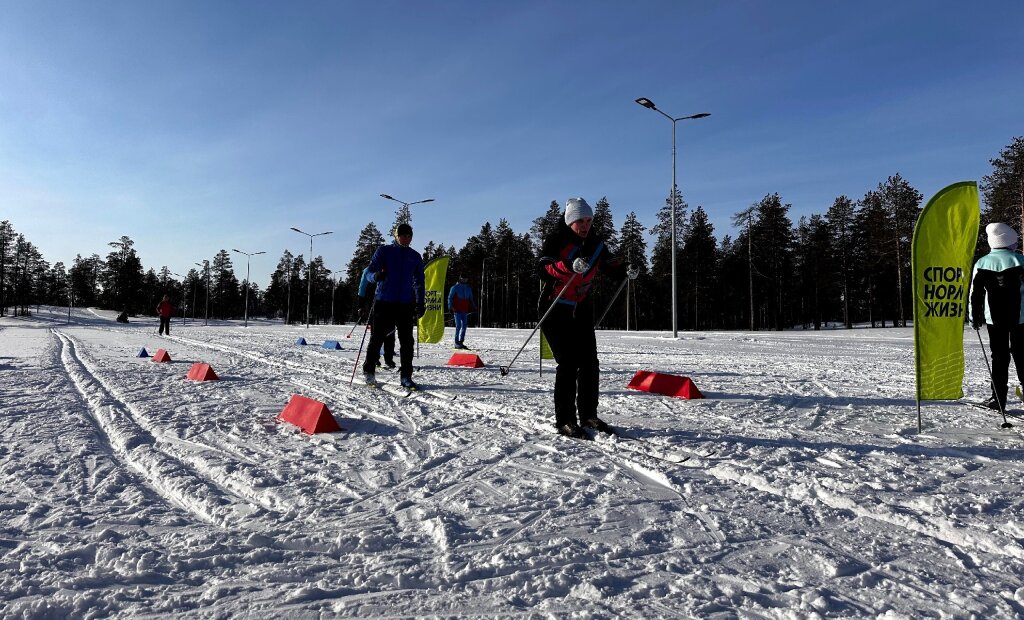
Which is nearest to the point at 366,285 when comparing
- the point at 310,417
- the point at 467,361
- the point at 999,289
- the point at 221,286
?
the point at 467,361

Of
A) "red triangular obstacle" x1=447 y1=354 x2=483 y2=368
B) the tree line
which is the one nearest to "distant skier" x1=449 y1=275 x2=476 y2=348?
"red triangular obstacle" x1=447 y1=354 x2=483 y2=368

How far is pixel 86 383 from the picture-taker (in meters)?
6.75

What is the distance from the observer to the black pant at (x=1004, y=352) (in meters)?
4.61

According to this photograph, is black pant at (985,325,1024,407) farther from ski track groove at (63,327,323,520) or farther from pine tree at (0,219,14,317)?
pine tree at (0,219,14,317)

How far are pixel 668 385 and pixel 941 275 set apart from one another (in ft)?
8.66

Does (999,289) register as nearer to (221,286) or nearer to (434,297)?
(434,297)

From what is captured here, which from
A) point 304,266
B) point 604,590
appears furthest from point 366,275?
point 304,266

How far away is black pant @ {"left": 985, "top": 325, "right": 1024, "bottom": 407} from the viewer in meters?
4.61

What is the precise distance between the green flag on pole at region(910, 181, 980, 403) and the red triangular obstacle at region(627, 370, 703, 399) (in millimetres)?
1978

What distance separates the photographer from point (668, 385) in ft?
19.6

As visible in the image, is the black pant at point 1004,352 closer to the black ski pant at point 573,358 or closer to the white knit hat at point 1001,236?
the white knit hat at point 1001,236

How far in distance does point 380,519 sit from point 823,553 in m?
1.87

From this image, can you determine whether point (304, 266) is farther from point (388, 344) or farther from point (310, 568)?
point (310, 568)

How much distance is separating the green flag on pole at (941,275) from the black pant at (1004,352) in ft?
1.59
